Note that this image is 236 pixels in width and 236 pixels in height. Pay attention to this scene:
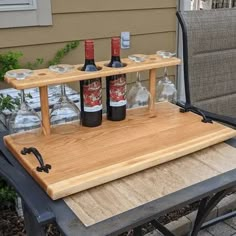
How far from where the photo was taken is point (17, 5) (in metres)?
2.16

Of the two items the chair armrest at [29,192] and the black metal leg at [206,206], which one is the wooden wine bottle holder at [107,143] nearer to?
the chair armrest at [29,192]

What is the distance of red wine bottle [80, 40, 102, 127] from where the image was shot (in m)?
1.17

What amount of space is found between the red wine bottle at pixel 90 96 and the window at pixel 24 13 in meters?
1.16

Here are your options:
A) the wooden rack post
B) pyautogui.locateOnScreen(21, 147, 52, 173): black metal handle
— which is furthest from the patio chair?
pyautogui.locateOnScreen(21, 147, 52, 173): black metal handle

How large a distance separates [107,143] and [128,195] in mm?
259

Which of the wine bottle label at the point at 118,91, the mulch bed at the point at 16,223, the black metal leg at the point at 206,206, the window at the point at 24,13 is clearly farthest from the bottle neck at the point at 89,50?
the window at the point at 24,13

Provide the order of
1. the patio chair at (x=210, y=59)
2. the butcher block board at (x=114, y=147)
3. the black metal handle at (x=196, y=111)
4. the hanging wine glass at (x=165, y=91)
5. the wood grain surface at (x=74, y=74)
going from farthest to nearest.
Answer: the patio chair at (x=210, y=59), the hanging wine glass at (x=165, y=91), the black metal handle at (x=196, y=111), the wood grain surface at (x=74, y=74), the butcher block board at (x=114, y=147)

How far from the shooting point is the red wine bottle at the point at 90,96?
1172 mm

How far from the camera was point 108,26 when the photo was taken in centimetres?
258

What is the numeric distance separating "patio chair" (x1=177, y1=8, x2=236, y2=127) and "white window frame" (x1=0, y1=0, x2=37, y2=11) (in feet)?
3.11

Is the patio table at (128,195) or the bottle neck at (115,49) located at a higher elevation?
the bottle neck at (115,49)

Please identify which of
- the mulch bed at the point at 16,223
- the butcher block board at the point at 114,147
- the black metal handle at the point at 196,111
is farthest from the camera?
the mulch bed at the point at 16,223

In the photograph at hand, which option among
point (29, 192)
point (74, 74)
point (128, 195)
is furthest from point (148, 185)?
point (74, 74)

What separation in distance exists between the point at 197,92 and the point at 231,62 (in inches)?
10.6
